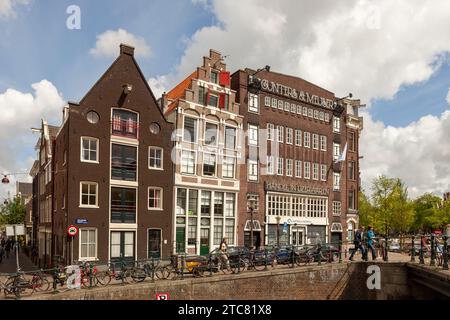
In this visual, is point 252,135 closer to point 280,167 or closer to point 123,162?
point 280,167

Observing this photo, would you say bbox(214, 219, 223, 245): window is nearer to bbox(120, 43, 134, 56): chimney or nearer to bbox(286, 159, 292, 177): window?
bbox(286, 159, 292, 177): window

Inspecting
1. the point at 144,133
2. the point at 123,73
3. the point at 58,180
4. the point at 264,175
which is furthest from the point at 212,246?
the point at 123,73

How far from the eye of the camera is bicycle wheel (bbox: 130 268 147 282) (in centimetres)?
1869

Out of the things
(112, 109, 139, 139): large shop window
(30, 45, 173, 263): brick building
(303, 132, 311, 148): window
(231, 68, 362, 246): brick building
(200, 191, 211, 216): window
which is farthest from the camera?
(303, 132, 311, 148): window

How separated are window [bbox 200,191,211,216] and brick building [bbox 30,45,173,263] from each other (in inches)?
158

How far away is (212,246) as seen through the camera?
34219 millimetres

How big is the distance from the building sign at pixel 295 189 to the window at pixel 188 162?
27.9 ft

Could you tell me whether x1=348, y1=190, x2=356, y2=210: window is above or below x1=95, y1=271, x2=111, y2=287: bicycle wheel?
above

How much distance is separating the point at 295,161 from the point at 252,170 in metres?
5.71

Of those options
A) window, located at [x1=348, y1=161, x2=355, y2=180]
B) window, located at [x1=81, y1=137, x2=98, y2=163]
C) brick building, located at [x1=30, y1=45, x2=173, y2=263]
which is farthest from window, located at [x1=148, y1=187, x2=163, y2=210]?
window, located at [x1=348, y1=161, x2=355, y2=180]

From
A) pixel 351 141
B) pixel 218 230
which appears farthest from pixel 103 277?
pixel 351 141

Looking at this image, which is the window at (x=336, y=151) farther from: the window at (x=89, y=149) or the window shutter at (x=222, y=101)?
the window at (x=89, y=149)

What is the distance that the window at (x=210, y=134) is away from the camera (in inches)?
1378

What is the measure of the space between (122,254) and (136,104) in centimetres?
1094
